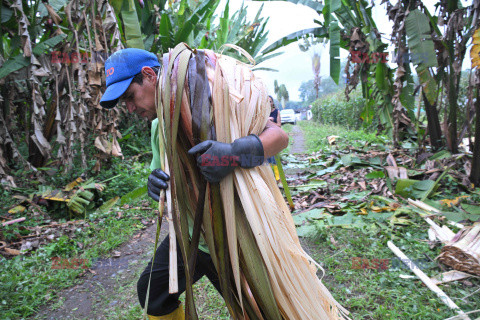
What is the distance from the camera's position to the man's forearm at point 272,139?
4.26ft

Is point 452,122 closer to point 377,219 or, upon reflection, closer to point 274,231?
point 377,219

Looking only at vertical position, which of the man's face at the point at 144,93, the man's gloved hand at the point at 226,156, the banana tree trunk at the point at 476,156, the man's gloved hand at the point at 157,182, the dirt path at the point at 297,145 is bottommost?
the dirt path at the point at 297,145

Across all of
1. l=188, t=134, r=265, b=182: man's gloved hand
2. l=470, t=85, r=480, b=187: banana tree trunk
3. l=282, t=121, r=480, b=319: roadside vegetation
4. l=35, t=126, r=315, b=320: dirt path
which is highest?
l=188, t=134, r=265, b=182: man's gloved hand

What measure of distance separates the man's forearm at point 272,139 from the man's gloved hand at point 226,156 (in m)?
0.06

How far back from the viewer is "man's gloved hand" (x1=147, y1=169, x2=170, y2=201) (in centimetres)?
126

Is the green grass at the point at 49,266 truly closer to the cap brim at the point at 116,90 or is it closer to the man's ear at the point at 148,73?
the cap brim at the point at 116,90

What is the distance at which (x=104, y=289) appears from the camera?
2.77 metres

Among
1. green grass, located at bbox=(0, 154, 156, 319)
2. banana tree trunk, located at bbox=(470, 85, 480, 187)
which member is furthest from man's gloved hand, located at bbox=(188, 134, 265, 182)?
banana tree trunk, located at bbox=(470, 85, 480, 187)

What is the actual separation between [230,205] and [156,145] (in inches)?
24.3

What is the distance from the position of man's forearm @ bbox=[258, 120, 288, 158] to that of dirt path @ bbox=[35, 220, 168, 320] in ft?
6.45

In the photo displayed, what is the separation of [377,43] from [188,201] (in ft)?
18.8

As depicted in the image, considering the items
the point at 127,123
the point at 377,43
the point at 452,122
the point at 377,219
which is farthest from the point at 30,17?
the point at 452,122

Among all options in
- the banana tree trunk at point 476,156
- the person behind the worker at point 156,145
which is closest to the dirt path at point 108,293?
the person behind the worker at point 156,145

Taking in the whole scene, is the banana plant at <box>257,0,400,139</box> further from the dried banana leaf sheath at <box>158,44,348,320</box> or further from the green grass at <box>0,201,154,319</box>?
the dried banana leaf sheath at <box>158,44,348,320</box>
